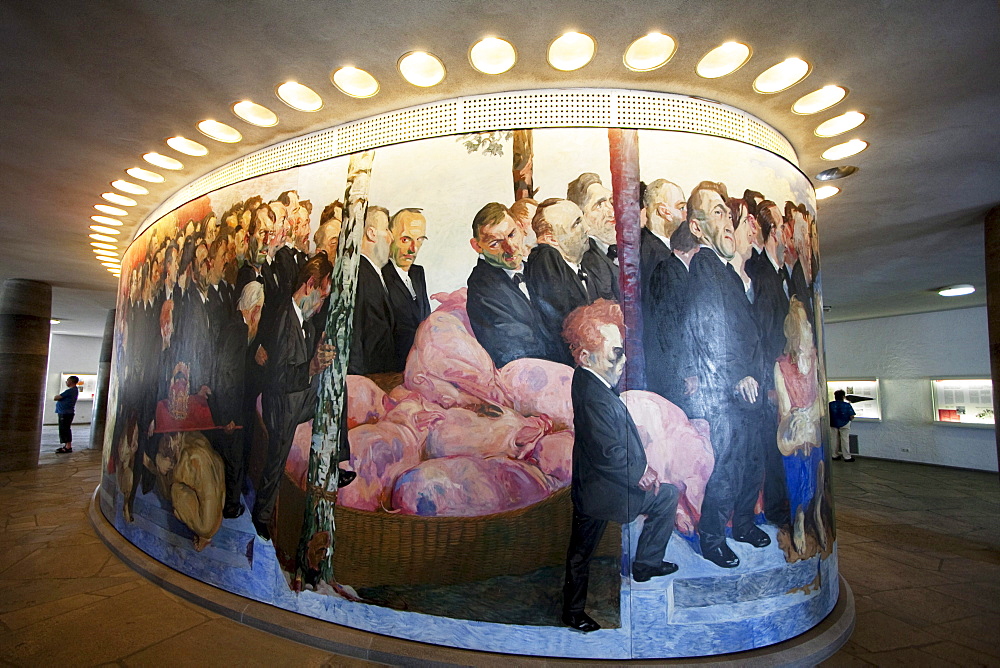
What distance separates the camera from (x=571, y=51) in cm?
326

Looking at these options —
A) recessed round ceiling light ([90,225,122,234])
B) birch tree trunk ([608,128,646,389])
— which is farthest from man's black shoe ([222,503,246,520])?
recessed round ceiling light ([90,225,122,234])

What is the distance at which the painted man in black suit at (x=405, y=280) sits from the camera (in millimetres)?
3564

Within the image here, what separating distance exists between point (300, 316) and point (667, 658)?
11.2ft

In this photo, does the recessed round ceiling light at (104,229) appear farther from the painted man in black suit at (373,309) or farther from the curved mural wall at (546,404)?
the painted man in black suit at (373,309)

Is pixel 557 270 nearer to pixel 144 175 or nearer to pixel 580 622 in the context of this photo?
pixel 580 622

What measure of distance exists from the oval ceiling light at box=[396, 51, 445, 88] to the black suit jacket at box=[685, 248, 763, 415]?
2.11 metres

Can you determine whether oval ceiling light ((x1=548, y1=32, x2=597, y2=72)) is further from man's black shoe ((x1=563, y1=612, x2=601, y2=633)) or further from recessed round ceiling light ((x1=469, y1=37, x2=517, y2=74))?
man's black shoe ((x1=563, y1=612, x2=601, y2=633))

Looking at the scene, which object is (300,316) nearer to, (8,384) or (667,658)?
(667,658)

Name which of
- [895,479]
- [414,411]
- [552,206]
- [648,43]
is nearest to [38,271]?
[414,411]

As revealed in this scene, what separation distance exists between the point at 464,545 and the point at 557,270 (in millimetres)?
1873

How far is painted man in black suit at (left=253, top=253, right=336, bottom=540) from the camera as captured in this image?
12.6ft

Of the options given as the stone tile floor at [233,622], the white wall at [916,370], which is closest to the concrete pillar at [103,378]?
the stone tile floor at [233,622]

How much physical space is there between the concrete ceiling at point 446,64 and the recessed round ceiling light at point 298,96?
6 centimetres

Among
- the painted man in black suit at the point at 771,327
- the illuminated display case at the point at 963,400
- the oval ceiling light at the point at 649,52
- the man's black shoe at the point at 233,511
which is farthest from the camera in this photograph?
the illuminated display case at the point at 963,400
